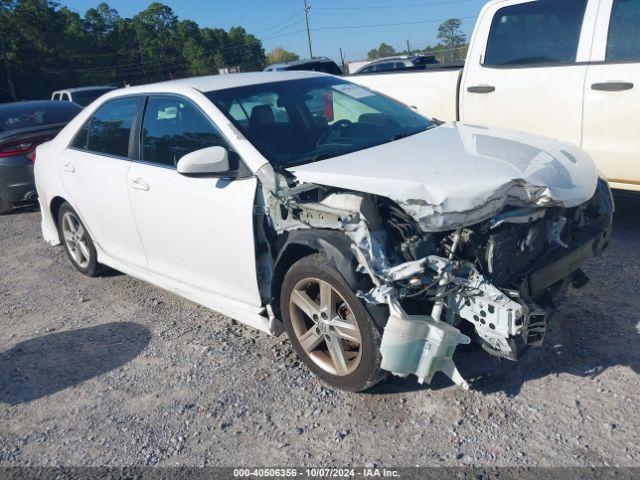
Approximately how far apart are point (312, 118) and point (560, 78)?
8.02 ft

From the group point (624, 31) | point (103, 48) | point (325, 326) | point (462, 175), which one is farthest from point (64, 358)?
point (103, 48)

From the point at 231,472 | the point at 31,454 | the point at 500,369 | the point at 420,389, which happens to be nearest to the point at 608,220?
the point at 500,369

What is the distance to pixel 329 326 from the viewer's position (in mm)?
3115

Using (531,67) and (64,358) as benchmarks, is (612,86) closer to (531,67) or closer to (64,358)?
(531,67)

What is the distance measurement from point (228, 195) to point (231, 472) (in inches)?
60.2

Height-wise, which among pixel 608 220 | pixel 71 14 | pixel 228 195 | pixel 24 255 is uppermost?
pixel 71 14

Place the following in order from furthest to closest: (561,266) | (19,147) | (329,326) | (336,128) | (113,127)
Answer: (19,147) < (113,127) < (336,128) < (329,326) < (561,266)

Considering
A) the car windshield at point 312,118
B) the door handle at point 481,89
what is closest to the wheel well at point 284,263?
the car windshield at point 312,118

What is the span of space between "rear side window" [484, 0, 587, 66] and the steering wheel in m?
2.32

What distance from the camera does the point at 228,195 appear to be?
3.39 m

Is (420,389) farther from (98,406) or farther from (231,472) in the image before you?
(98,406)

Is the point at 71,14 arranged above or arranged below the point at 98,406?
above

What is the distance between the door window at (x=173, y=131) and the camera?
370 cm

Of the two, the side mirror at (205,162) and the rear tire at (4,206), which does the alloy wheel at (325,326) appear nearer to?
the side mirror at (205,162)
